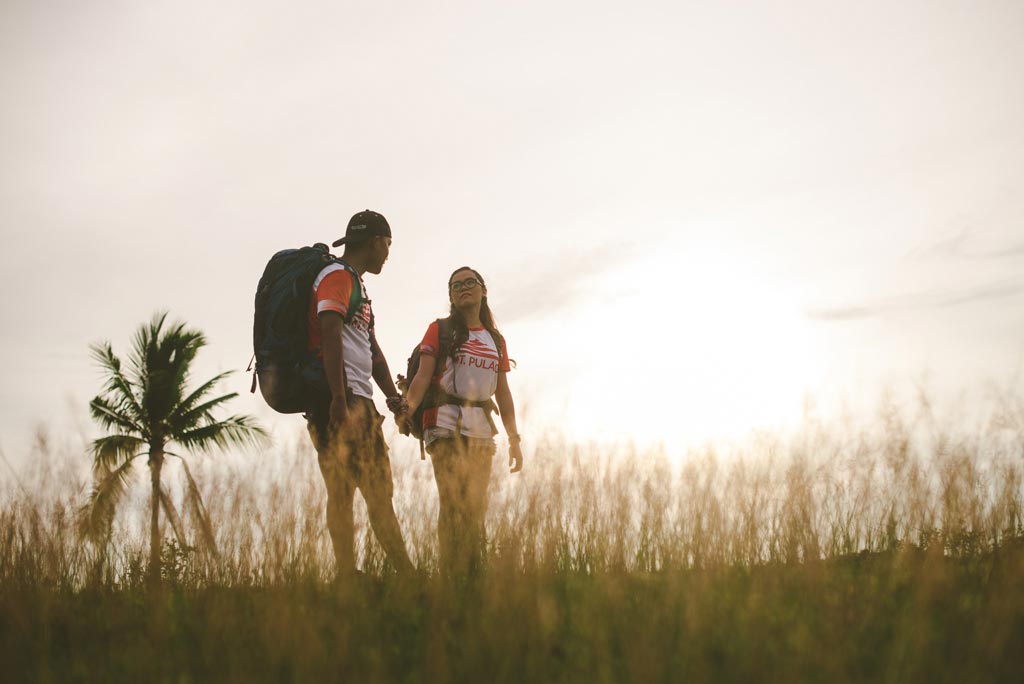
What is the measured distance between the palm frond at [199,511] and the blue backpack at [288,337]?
53 cm

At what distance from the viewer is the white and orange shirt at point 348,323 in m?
3.48

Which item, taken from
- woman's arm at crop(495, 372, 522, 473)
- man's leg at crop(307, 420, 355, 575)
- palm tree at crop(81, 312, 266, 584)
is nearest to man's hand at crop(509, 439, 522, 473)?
woman's arm at crop(495, 372, 522, 473)

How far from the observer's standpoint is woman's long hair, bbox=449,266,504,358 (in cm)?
444

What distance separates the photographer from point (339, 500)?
11.3 feet

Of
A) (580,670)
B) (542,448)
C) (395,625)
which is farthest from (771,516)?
(395,625)

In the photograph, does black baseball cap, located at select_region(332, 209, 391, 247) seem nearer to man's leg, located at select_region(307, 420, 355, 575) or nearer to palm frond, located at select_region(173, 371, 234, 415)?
man's leg, located at select_region(307, 420, 355, 575)

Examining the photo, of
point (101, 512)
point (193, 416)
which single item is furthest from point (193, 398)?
point (101, 512)

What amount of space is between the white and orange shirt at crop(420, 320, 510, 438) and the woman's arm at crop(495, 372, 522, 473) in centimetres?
8

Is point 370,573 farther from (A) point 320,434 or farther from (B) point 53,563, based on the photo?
(B) point 53,563

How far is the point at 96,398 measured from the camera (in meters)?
16.9

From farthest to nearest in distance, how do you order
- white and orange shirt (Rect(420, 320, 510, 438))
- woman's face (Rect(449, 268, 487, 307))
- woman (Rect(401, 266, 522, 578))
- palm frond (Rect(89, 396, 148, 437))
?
1. palm frond (Rect(89, 396, 148, 437))
2. woman's face (Rect(449, 268, 487, 307))
3. white and orange shirt (Rect(420, 320, 510, 438))
4. woman (Rect(401, 266, 522, 578))

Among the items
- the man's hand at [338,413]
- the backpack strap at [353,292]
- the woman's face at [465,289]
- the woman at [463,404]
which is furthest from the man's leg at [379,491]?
the woman's face at [465,289]

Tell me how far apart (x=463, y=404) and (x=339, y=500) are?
109 cm

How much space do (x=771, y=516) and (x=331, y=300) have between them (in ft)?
7.74
